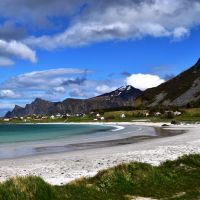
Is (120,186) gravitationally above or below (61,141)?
below

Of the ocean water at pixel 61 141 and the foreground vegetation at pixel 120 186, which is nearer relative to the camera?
the foreground vegetation at pixel 120 186

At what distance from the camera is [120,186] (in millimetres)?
18234

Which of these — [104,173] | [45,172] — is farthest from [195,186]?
[45,172]

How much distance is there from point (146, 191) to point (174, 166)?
6.74 metres

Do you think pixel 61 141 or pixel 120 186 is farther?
pixel 61 141

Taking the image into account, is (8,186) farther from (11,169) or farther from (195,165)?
(11,169)

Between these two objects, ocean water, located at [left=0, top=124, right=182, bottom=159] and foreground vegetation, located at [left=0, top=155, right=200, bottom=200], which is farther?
ocean water, located at [left=0, top=124, right=182, bottom=159]

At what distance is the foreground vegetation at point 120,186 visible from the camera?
51.9 ft

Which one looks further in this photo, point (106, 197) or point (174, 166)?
point (174, 166)

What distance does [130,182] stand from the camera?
18.8 meters

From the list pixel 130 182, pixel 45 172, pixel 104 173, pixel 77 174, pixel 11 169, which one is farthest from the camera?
pixel 11 169

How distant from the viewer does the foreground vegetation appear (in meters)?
15.8

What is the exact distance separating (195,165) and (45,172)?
10286 mm

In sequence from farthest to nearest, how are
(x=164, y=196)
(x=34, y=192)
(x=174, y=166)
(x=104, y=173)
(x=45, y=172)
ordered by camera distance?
(x=45, y=172), (x=174, y=166), (x=104, y=173), (x=164, y=196), (x=34, y=192)
